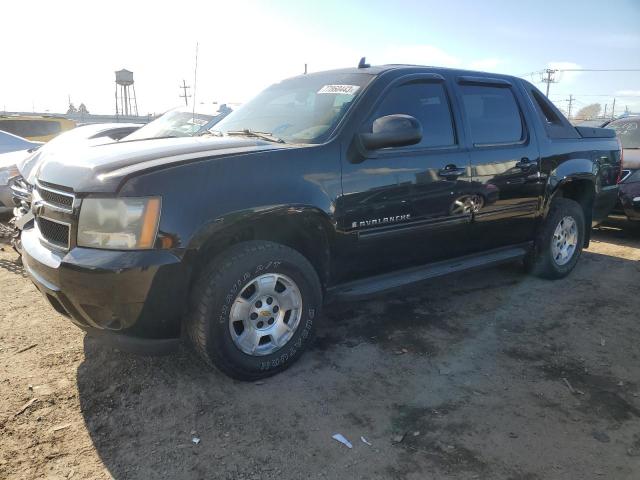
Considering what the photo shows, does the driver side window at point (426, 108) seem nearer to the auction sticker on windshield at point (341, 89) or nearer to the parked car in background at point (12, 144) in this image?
the auction sticker on windshield at point (341, 89)

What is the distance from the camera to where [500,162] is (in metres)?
4.08

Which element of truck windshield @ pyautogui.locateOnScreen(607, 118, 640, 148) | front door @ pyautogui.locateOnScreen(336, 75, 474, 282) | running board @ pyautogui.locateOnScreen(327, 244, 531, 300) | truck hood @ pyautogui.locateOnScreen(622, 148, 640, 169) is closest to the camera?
front door @ pyautogui.locateOnScreen(336, 75, 474, 282)

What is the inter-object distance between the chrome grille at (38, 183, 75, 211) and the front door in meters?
1.50

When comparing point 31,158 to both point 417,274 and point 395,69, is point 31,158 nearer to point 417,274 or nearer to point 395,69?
point 395,69

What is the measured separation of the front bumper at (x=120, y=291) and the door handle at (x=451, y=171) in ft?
6.51

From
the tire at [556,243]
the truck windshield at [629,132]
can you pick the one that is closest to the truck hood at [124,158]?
the tire at [556,243]

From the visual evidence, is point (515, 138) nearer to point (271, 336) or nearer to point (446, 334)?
point (446, 334)

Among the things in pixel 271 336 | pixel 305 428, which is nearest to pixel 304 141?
pixel 271 336

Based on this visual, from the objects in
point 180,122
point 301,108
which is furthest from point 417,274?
point 180,122

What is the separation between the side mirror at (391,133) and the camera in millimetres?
3088

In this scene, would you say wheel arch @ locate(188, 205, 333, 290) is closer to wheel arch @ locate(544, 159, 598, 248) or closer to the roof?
the roof

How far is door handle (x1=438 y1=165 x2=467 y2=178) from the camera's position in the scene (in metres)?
3.60

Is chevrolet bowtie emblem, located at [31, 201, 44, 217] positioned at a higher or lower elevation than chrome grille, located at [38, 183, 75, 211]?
lower

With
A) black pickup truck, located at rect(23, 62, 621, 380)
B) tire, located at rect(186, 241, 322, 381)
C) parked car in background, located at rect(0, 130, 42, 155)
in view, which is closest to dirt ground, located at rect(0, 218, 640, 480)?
tire, located at rect(186, 241, 322, 381)
